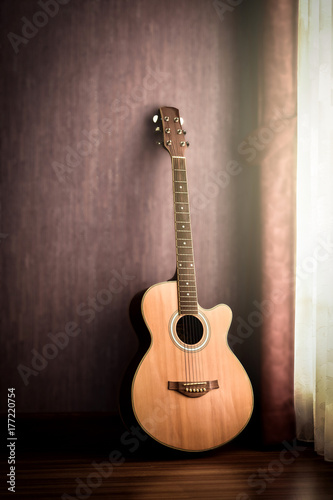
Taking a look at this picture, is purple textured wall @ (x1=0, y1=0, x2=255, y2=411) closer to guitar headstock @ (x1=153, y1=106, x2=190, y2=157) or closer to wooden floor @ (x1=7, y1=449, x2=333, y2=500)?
Result: guitar headstock @ (x1=153, y1=106, x2=190, y2=157)

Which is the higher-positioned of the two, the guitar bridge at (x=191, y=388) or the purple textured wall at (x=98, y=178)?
the purple textured wall at (x=98, y=178)

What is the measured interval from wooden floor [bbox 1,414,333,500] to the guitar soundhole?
0.41 m

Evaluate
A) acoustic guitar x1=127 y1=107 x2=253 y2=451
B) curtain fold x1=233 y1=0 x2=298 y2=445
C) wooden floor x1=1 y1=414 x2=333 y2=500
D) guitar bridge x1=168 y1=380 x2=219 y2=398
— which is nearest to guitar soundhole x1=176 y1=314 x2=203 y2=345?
acoustic guitar x1=127 y1=107 x2=253 y2=451

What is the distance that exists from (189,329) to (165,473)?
1.66ft

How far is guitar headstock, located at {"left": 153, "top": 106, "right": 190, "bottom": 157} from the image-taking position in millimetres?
1870

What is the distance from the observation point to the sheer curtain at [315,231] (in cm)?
162

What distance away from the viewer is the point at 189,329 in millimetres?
1735

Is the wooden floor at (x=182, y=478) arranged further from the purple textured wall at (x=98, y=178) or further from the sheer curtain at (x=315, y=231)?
the purple textured wall at (x=98, y=178)

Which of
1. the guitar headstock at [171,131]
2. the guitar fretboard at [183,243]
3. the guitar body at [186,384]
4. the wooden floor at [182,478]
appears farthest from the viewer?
the guitar headstock at [171,131]

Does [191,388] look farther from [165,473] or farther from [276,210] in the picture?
[276,210]

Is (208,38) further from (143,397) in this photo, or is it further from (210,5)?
(143,397)

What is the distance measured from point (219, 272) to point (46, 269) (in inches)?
29.3

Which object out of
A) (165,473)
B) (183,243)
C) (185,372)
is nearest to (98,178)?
(183,243)

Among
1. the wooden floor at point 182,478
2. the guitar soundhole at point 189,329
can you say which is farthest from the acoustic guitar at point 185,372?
the wooden floor at point 182,478
